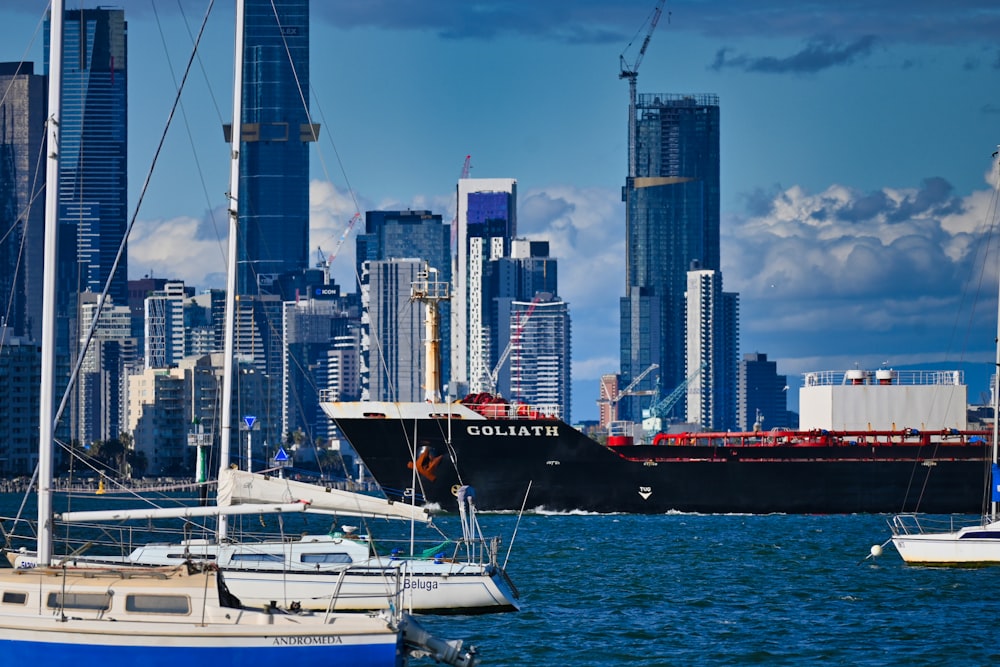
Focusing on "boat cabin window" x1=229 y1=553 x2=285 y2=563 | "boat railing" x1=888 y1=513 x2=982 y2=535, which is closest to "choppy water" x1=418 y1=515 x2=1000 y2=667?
"boat railing" x1=888 y1=513 x2=982 y2=535

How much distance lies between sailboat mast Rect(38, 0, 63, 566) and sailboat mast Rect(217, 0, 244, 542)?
9339 millimetres

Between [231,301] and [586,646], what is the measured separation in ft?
41.3

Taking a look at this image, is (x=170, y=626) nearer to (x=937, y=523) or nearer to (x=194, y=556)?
(x=194, y=556)

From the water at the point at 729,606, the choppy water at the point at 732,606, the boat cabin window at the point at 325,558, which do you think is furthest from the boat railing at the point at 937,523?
the boat cabin window at the point at 325,558

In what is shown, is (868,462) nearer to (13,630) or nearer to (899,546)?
(899,546)

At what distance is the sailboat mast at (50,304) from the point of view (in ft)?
94.0

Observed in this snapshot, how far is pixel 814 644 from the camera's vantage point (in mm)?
36188

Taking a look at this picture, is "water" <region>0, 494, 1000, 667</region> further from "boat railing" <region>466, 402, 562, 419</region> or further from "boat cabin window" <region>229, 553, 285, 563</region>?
"boat railing" <region>466, 402, 562, 419</region>

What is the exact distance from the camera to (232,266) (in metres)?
40.2

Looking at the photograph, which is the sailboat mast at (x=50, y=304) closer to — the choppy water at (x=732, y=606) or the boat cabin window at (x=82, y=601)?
the boat cabin window at (x=82, y=601)

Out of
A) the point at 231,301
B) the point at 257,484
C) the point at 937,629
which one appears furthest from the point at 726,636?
the point at 231,301

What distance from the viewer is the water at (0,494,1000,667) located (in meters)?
35.0

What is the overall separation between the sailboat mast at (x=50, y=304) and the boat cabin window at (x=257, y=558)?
878 centimetres

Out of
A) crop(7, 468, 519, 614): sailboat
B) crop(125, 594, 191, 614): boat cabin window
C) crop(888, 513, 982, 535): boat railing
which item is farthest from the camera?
crop(888, 513, 982, 535): boat railing
